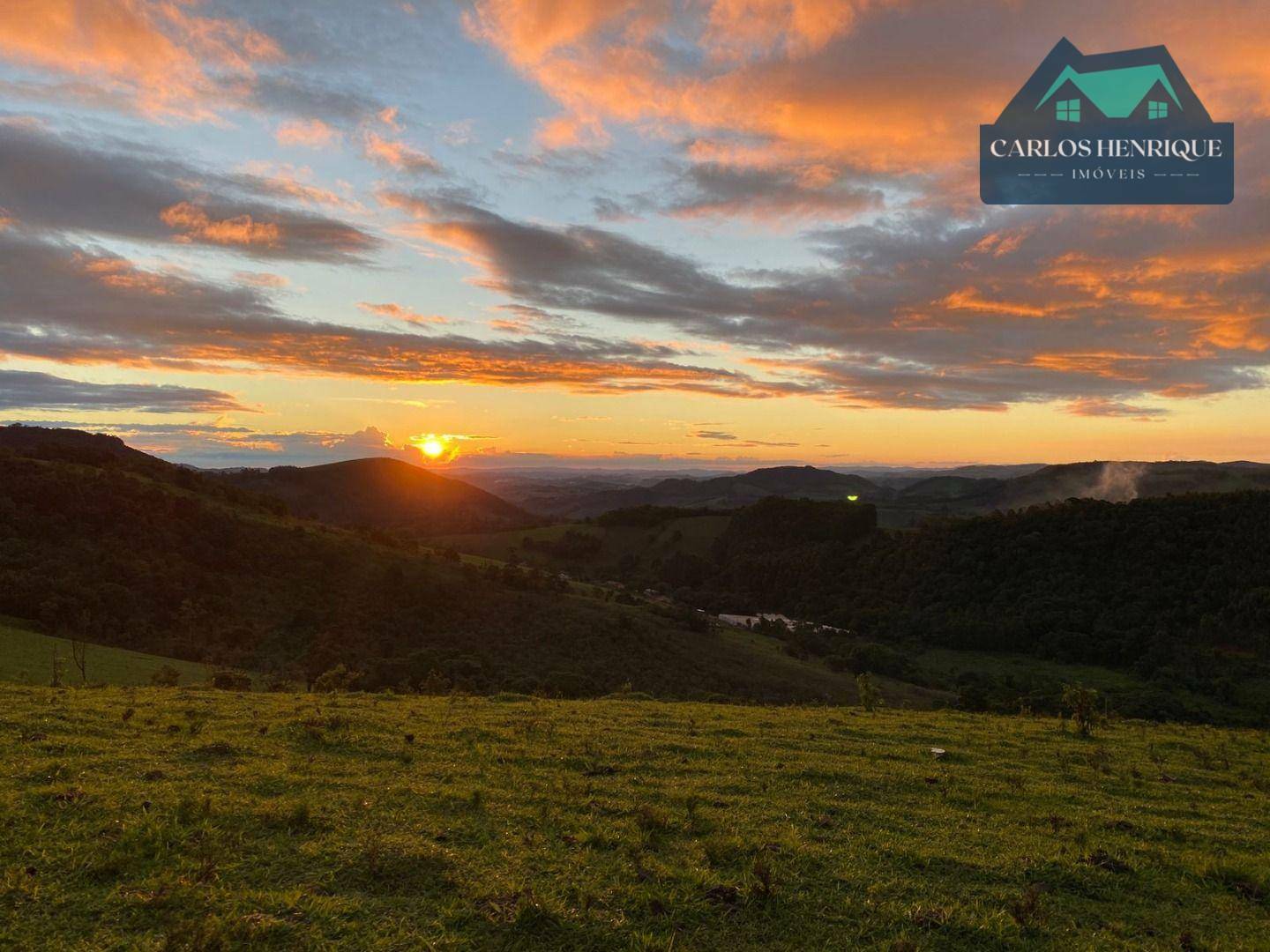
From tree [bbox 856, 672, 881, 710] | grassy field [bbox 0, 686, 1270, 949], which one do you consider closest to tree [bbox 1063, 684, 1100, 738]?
grassy field [bbox 0, 686, 1270, 949]

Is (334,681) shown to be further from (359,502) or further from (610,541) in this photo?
(359,502)

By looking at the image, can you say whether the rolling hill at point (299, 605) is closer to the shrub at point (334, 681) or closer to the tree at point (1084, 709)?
the shrub at point (334, 681)

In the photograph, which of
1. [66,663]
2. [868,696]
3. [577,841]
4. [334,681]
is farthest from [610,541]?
[577,841]

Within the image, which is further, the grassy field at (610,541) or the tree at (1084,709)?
the grassy field at (610,541)

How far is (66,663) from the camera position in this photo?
2520 centimetres

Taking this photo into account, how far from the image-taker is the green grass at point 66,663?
78.5 feet

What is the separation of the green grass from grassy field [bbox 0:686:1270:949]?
30.9 feet

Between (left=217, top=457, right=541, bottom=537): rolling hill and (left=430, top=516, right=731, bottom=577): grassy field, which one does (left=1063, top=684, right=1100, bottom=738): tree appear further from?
(left=217, top=457, right=541, bottom=537): rolling hill

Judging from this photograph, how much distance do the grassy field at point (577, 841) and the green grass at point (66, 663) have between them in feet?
30.9

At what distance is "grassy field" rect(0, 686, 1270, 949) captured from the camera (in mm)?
7039

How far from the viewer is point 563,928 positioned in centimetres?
705

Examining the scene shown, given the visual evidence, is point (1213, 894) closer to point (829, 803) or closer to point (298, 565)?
point (829, 803)

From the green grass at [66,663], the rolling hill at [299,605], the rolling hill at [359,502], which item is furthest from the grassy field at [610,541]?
the green grass at [66,663]

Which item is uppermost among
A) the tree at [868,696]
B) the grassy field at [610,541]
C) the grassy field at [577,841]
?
the grassy field at [577,841]
